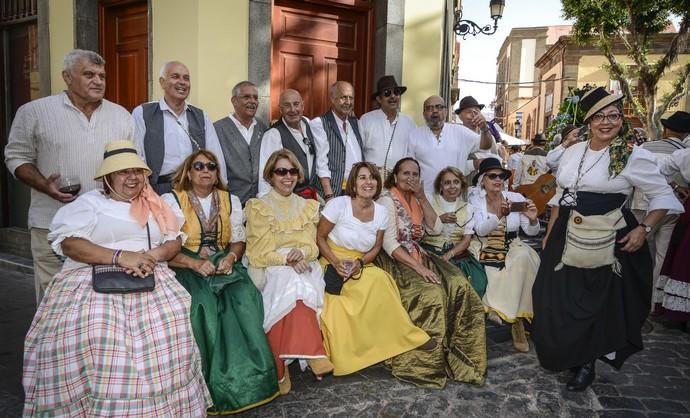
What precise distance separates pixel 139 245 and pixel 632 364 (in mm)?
3879

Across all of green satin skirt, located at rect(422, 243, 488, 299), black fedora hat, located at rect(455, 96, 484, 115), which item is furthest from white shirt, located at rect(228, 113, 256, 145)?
black fedora hat, located at rect(455, 96, 484, 115)

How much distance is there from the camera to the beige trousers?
3582mm

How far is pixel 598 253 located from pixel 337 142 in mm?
2400

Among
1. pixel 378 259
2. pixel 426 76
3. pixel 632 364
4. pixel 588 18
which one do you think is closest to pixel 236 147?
pixel 378 259

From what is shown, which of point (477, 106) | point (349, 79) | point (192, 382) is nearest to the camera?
point (192, 382)

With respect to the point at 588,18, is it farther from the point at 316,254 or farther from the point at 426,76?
the point at 316,254

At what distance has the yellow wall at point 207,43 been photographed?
5559mm

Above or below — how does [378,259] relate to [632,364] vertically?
above

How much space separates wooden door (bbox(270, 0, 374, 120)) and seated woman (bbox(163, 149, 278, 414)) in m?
2.47

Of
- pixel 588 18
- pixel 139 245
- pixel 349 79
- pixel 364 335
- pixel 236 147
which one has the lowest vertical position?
pixel 364 335

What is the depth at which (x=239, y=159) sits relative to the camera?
4.56 m

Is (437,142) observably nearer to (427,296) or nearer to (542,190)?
(427,296)

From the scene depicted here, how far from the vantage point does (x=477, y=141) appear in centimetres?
545

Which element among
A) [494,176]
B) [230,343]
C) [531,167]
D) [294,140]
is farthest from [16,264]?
[531,167]
